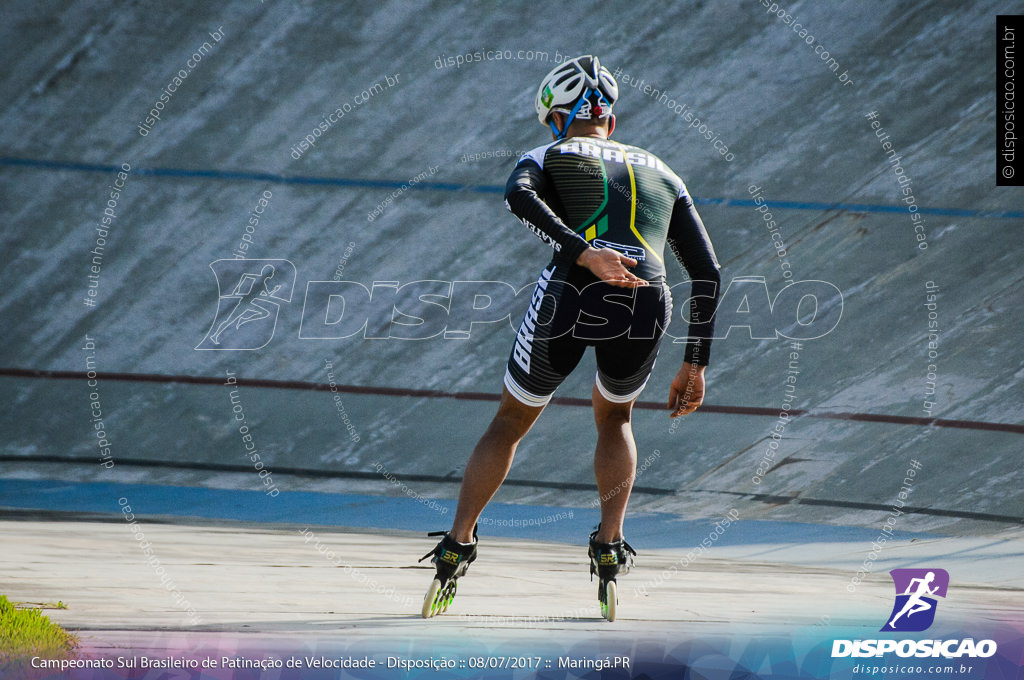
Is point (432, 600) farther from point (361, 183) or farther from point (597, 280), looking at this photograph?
point (361, 183)

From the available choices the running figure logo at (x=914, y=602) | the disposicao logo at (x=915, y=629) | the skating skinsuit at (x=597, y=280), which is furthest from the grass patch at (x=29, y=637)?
the running figure logo at (x=914, y=602)

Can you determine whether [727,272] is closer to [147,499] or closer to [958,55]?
[958,55]

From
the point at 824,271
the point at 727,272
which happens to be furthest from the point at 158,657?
the point at 824,271

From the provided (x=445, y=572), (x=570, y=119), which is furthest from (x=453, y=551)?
(x=570, y=119)

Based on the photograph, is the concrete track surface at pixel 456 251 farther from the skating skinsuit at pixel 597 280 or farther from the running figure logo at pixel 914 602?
the skating skinsuit at pixel 597 280

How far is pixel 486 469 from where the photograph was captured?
2.61 metres

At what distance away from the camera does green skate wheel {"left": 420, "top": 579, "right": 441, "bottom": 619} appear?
8.45 feet

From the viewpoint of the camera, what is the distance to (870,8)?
15.8ft

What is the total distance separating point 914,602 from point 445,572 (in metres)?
1.50

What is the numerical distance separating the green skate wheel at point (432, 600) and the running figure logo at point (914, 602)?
1.32 m

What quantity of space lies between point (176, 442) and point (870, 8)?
175 inches

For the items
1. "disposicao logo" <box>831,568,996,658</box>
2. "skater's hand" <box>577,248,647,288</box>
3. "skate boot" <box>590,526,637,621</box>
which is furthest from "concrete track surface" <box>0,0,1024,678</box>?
"skater's hand" <box>577,248,647,288</box>

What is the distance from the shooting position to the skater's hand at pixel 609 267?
2.33 metres

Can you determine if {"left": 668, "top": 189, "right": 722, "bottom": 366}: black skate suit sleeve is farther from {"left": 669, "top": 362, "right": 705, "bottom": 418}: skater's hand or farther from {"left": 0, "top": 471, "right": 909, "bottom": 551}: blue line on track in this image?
{"left": 0, "top": 471, "right": 909, "bottom": 551}: blue line on track
